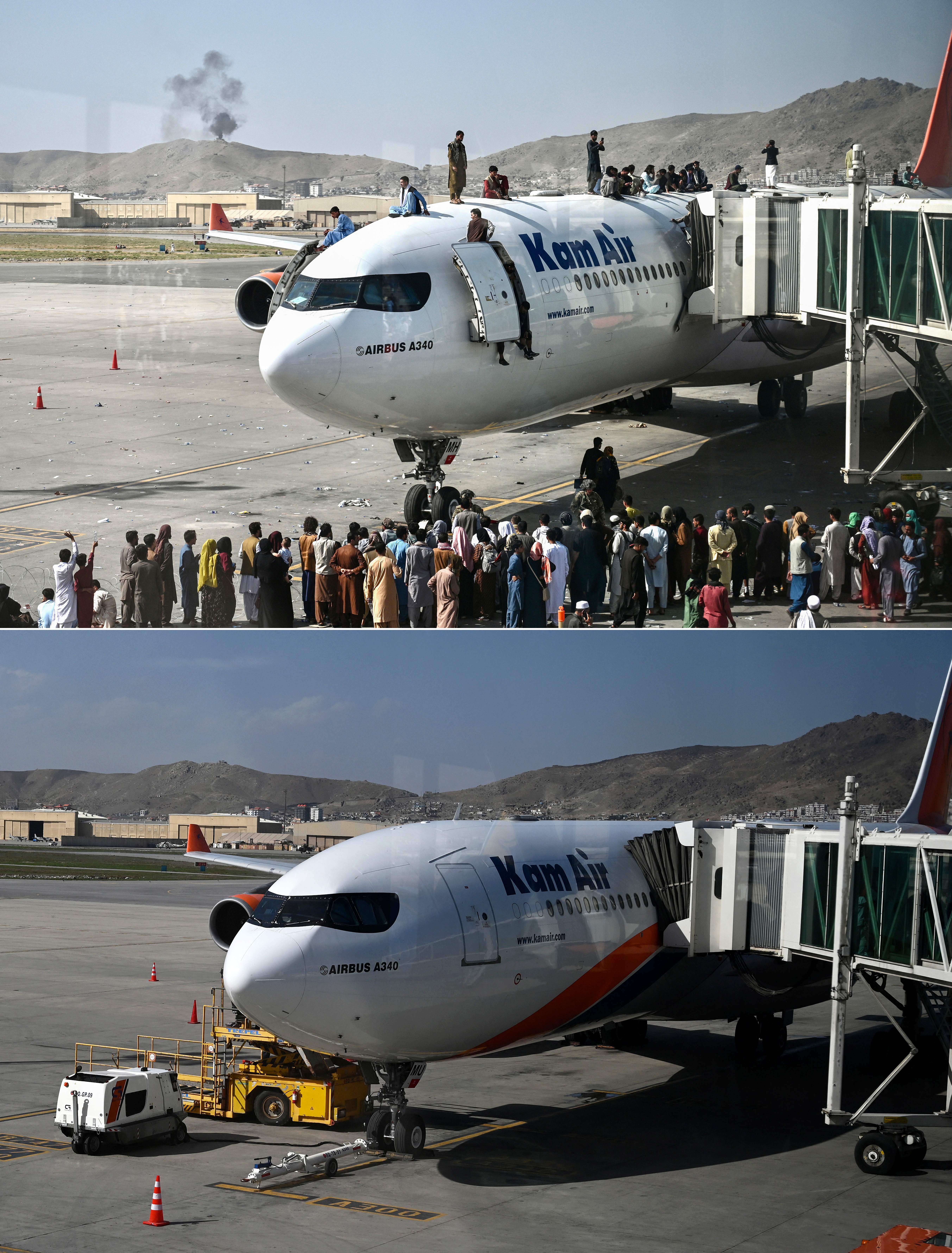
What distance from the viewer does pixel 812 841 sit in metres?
23.0

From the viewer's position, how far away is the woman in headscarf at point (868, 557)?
2264 cm

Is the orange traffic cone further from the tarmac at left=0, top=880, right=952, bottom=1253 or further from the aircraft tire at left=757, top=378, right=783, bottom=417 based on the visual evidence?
the aircraft tire at left=757, top=378, right=783, bottom=417

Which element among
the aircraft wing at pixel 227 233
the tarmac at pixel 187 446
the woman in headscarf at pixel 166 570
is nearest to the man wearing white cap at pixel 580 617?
the tarmac at pixel 187 446

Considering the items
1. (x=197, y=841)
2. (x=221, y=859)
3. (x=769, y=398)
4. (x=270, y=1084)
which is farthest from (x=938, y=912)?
(x=197, y=841)

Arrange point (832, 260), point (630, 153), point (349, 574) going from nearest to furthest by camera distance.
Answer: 1. point (349, 574)
2. point (832, 260)
3. point (630, 153)

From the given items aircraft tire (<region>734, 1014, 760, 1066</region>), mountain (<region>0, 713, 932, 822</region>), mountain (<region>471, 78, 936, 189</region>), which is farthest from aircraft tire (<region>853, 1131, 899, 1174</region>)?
mountain (<region>471, 78, 936, 189</region>)

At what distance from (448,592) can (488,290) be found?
5.83 meters

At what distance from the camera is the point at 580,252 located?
→ 2720 cm

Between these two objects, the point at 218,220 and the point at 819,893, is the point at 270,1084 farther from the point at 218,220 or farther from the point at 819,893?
the point at 218,220

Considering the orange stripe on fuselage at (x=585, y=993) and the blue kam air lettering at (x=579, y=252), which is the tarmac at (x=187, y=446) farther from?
the orange stripe on fuselage at (x=585, y=993)

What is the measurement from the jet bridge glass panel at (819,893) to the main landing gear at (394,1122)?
21.8 feet

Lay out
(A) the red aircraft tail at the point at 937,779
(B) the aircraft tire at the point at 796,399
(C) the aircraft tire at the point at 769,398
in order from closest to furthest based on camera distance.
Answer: (B) the aircraft tire at the point at 796,399
(C) the aircraft tire at the point at 769,398
(A) the red aircraft tail at the point at 937,779

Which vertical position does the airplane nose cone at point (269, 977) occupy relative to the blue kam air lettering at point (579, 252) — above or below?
below

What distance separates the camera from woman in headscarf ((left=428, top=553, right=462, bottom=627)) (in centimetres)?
2253
